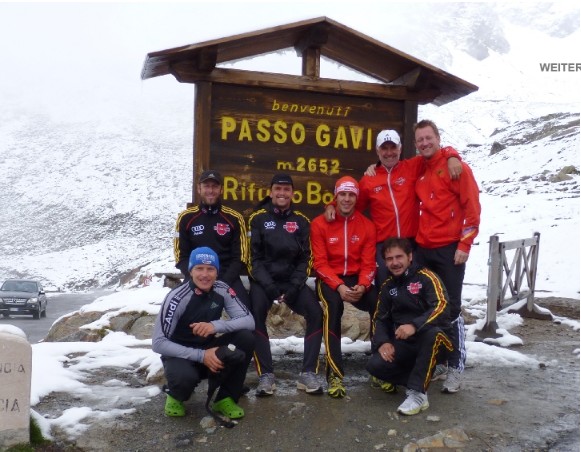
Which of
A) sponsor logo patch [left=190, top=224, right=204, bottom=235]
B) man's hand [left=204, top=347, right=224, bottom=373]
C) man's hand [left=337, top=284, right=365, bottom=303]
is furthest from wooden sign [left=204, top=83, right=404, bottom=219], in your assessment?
man's hand [left=204, top=347, right=224, bottom=373]

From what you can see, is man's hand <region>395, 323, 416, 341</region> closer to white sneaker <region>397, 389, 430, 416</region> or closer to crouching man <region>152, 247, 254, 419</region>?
white sneaker <region>397, 389, 430, 416</region>

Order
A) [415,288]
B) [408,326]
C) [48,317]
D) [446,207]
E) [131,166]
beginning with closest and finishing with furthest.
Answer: [408,326] < [415,288] < [446,207] < [48,317] < [131,166]

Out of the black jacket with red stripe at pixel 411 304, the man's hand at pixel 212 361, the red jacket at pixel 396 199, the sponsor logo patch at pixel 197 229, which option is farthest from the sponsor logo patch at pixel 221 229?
the black jacket with red stripe at pixel 411 304

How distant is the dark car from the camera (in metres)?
21.4

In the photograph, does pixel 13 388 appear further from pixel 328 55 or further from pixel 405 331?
pixel 328 55

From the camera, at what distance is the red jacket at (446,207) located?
514 cm

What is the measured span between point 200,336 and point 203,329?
153mm

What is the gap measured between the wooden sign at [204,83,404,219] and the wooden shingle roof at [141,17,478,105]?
33 cm

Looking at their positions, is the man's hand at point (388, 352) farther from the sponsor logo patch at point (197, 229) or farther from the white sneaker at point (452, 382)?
the sponsor logo patch at point (197, 229)

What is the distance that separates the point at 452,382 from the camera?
5.31m

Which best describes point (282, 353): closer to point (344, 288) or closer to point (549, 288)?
point (344, 288)

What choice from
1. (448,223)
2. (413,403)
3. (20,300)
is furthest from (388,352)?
(20,300)

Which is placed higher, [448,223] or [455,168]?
[455,168]

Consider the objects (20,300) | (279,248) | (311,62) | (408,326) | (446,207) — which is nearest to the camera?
(408,326)
